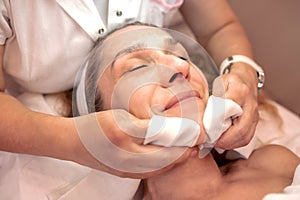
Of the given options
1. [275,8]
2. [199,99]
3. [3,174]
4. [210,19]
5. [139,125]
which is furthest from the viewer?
[275,8]

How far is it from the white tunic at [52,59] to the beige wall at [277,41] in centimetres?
52

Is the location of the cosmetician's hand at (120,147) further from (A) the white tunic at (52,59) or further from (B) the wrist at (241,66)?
(B) the wrist at (241,66)

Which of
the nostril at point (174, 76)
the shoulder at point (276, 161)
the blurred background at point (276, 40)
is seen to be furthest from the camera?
the blurred background at point (276, 40)

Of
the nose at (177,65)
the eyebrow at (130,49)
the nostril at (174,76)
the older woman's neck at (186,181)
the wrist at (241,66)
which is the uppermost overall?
the eyebrow at (130,49)

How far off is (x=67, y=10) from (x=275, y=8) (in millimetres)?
678

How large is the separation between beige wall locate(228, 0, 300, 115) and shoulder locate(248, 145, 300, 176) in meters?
0.40

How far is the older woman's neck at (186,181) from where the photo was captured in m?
0.93

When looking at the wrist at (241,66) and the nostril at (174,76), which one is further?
the wrist at (241,66)

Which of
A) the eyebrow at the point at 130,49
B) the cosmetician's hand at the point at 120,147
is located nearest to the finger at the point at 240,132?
the cosmetician's hand at the point at 120,147

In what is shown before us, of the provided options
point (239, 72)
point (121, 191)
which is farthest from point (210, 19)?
point (121, 191)

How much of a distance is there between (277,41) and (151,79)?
67cm

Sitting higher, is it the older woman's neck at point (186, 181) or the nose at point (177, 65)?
the nose at point (177, 65)

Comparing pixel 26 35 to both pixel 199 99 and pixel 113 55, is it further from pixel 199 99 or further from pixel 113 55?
pixel 199 99

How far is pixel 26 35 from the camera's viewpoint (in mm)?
943
